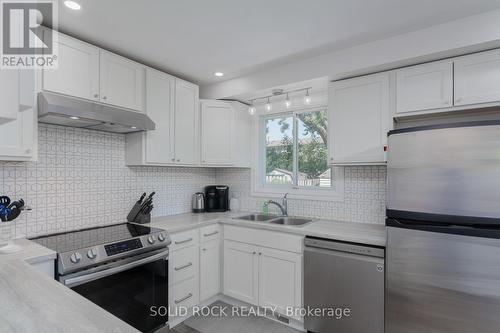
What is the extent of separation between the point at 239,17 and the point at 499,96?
1.89 meters

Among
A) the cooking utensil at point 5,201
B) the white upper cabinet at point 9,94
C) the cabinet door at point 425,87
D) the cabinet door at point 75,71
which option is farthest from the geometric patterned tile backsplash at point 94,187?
the white upper cabinet at point 9,94

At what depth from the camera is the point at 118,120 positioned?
7.23 feet

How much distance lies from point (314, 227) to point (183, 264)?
1.27 meters

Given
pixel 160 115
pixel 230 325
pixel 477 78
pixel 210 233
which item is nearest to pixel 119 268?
pixel 210 233

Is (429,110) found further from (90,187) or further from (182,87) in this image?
(90,187)

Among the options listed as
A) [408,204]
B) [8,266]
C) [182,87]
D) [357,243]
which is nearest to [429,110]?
[408,204]

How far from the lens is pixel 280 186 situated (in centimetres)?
337

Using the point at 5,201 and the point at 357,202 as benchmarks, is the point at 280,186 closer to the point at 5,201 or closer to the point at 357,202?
the point at 357,202

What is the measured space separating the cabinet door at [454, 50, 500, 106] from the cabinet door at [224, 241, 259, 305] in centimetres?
214

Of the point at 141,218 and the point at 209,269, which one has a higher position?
the point at 141,218

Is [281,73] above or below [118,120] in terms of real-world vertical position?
above

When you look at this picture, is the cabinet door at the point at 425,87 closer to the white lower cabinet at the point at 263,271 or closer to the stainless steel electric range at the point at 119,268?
the white lower cabinet at the point at 263,271

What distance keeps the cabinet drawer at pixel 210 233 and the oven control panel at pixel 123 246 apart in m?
0.76

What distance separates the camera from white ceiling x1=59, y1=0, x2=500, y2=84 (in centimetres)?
177
